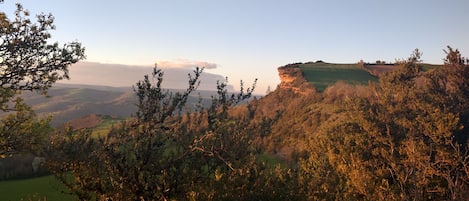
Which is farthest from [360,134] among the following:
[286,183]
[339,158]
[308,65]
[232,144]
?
[308,65]

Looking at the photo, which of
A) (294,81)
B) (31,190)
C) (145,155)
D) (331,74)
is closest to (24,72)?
(145,155)

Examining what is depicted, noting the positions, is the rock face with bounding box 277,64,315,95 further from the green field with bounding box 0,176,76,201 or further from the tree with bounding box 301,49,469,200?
the green field with bounding box 0,176,76,201

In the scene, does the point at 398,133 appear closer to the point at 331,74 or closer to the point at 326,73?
the point at 331,74

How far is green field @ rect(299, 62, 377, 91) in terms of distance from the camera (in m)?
101

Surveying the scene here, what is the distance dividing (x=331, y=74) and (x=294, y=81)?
16.4 m

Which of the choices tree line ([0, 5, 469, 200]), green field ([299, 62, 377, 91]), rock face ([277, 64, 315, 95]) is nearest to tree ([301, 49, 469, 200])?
tree line ([0, 5, 469, 200])

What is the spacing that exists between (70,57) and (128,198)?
30.9ft

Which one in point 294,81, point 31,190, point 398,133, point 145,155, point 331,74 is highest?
point 331,74

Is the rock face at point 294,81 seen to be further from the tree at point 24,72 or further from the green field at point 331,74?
the tree at point 24,72

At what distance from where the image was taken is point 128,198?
1164 centimetres

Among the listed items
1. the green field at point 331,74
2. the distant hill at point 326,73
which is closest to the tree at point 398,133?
the distant hill at point 326,73

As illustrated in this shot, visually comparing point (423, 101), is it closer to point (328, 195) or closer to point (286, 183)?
point (328, 195)

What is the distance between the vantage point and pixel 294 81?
333 ft

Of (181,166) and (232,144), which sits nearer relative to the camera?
(181,166)
